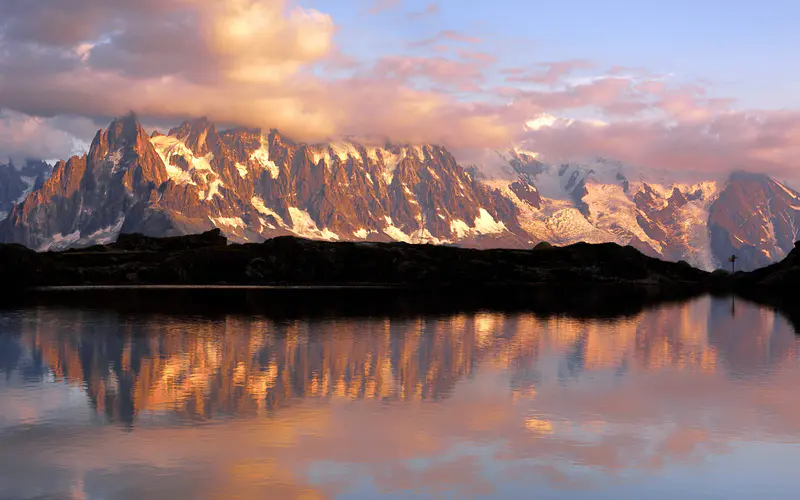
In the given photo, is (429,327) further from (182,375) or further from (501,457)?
(501,457)

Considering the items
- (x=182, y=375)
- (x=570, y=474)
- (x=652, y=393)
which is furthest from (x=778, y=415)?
(x=182, y=375)

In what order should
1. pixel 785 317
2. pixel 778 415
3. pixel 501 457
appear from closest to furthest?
A: pixel 501 457, pixel 778 415, pixel 785 317

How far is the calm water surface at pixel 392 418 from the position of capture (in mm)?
44094

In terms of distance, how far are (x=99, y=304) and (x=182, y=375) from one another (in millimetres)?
127520

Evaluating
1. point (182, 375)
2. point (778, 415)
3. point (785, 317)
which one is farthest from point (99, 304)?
point (778, 415)

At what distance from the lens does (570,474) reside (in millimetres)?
45719

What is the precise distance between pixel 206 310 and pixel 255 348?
248 ft

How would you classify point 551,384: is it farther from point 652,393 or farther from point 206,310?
point 206,310

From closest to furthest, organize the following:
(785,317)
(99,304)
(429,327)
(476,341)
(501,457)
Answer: (501,457) < (476,341) < (429,327) < (785,317) < (99,304)

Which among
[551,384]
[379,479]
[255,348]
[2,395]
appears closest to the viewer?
[379,479]

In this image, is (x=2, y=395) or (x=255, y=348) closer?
(x=2, y=395)

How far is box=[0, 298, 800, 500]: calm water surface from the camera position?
145 ft

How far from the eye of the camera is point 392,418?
2378 inches

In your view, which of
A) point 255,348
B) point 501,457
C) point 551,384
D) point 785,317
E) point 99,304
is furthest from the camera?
→ point 99,304
